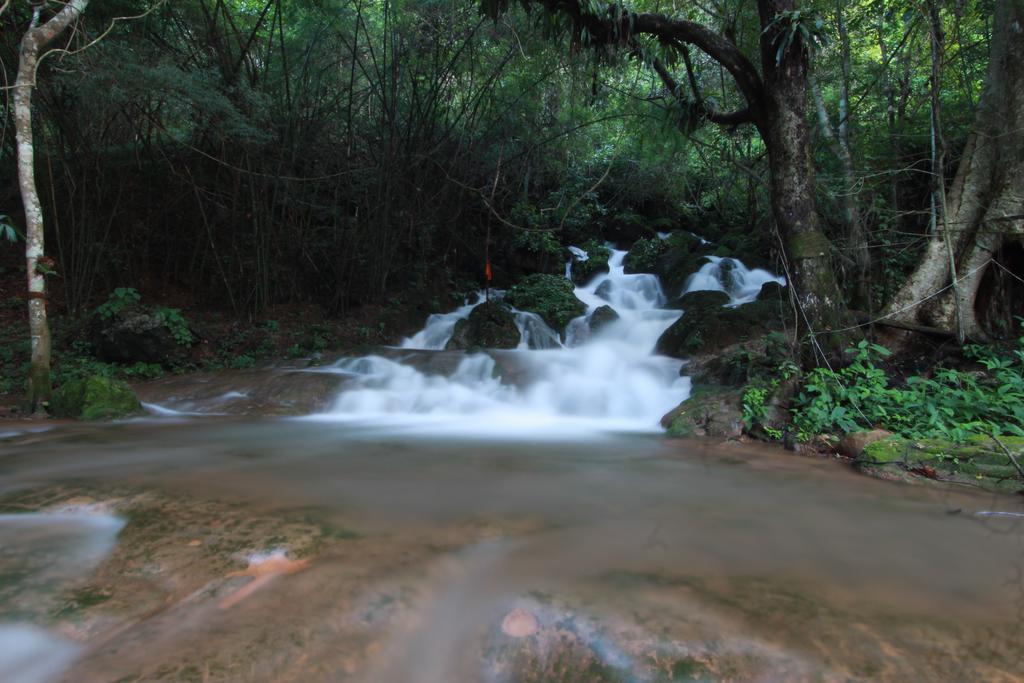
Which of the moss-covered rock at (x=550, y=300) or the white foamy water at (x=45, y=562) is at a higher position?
the moss-covered rock at (x=550, y=300)

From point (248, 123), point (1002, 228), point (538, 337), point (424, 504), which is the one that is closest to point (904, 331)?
point (1002, 228)

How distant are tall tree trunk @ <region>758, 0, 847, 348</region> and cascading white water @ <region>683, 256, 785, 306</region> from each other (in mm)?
6693

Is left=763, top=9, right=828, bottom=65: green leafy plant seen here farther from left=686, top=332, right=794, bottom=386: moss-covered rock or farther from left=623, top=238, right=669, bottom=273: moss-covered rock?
left=623, top=238, right=669, bottom=273: moss-covered rock

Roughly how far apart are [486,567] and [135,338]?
784 centimetres

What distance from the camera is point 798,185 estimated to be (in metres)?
5.48

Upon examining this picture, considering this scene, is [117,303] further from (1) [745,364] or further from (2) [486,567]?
(1) [745,364]

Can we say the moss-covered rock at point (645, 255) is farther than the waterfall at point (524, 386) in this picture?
Yes

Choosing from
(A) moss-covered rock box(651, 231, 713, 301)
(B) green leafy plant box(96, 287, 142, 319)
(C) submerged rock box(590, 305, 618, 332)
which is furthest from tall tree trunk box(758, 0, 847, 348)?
(B) green leafy plant box(96, 287, 142, 319)

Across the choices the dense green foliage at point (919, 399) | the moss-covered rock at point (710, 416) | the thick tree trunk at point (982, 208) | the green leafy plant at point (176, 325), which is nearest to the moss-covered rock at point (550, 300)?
the moss-covered rock at point (710, 416)

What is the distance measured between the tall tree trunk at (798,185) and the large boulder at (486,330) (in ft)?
17.8

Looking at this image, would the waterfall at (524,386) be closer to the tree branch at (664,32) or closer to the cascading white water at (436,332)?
the cascading white water at (436,332)

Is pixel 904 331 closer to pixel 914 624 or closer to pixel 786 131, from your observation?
pixel 786 131

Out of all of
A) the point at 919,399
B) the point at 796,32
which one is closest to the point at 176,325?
the point at 796,32

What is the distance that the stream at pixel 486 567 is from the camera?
161 cm
